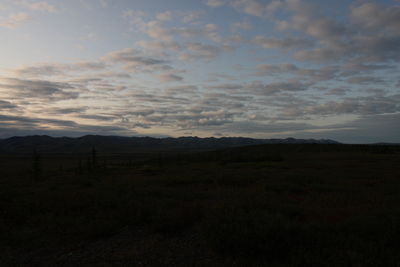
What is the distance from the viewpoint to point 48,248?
6.82 meters

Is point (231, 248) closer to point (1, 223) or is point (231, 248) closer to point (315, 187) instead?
point (1, 223)

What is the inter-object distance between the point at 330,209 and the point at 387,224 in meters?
2.66

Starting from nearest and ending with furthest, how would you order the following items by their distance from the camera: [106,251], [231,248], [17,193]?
[231,248] → [106,251] → [17,193]

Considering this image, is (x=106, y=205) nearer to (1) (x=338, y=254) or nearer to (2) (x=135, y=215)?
(2) (x=135, y=215)

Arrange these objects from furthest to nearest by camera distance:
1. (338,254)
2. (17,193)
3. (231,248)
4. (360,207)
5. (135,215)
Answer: (17,193) → (360,207) → (135,215) → (231,248) → (338,254)

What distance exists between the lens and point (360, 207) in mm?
9719

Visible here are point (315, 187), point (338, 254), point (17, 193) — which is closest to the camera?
point (338, 254)

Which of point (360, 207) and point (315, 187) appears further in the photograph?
point (315, 187)

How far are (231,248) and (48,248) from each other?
469cm

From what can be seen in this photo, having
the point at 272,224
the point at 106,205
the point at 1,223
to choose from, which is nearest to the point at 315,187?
the point at 272,224

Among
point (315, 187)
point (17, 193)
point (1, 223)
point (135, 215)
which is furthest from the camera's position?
point (315, 187)

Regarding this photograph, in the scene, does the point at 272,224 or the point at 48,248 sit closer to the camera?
the point at 272,224

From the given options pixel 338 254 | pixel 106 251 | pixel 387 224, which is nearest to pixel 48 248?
pixel 106 251

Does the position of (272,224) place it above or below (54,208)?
above
